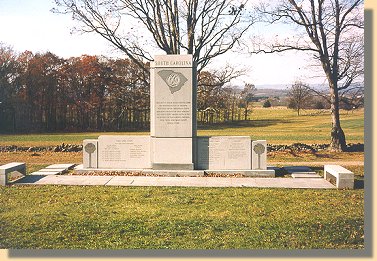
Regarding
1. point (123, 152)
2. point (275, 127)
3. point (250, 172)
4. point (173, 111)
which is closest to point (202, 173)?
point (250, 172)

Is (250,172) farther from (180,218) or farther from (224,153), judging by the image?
(180,218)

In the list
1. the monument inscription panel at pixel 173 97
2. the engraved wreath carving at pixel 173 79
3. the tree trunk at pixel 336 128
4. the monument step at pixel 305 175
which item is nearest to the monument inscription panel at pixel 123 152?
the monument inscription panel at pixel 173 97

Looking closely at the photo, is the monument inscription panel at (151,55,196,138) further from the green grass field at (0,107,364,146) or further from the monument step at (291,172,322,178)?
the green grass field at (0,107,364,146)

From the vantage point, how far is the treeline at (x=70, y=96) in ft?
110

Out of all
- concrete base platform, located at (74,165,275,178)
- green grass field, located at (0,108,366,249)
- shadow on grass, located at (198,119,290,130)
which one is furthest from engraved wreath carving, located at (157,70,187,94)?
shadow on grass, located at (198,119,290,130)

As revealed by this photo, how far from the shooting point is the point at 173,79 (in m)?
13.8

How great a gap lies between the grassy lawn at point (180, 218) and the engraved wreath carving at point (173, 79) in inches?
135

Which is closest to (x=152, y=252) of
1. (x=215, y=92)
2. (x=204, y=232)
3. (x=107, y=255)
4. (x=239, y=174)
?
(x=107, y=255)

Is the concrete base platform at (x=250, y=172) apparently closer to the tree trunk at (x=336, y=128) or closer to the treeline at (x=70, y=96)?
the tree trunk at (x=336, y=128)

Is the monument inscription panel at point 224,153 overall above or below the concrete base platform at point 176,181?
above

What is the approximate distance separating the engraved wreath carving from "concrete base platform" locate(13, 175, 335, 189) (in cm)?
267

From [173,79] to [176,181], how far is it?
3072mm

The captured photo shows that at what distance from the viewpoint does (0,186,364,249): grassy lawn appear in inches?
301

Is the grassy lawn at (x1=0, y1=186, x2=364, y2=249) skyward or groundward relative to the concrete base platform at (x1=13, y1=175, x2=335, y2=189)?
groundward
